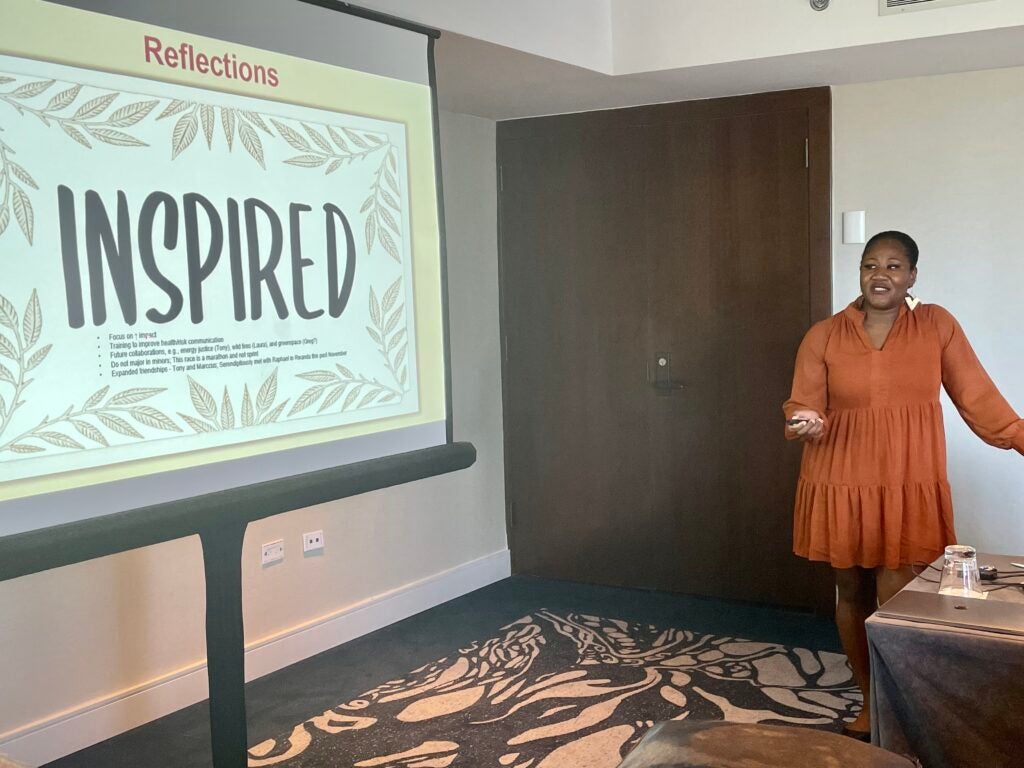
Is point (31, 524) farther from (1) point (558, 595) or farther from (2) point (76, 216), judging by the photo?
(1) point (558, 595)

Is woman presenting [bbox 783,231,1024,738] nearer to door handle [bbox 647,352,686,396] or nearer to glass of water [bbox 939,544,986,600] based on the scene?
glass of water [bbox 939,544,986,600]

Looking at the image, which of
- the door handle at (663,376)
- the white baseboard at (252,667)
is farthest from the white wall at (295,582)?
the door handle at (663,376)

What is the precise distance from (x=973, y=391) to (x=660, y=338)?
1.74 meters

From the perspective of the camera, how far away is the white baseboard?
314 centimetres

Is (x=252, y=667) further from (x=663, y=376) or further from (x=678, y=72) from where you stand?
(x=678, y=72)

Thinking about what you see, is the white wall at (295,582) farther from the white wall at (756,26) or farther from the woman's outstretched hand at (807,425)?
the woman's outstretched hand at (807,425)

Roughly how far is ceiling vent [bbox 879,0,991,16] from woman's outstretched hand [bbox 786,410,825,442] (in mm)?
1408

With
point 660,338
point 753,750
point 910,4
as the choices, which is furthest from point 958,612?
point 660,338

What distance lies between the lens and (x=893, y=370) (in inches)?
118

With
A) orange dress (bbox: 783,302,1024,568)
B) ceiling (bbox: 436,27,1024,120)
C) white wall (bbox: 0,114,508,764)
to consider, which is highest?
ceiling (bbox: 436,27,1024,120)

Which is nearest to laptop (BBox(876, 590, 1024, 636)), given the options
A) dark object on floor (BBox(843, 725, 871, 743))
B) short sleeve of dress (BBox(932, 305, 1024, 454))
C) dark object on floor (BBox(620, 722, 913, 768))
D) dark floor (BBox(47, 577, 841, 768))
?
dark object on floor (BBox(620, 722, 913, 768))

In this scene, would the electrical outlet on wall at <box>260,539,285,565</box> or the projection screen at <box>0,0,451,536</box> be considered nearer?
the projection screen at <box>0,0,451,536</box>

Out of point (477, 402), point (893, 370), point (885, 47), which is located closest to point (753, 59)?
point (885, 47)

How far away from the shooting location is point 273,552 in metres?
3.89
